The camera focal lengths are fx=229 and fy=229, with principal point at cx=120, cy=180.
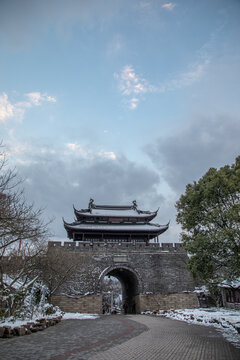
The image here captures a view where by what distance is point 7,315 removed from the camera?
27.4ft

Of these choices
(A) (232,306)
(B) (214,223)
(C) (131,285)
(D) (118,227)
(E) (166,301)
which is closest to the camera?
(B) (214,223)

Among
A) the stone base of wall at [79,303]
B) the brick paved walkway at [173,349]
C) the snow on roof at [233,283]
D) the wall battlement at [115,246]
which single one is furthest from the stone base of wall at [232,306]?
the brick paved walkway at [173,349]

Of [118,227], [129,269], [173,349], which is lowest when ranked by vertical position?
[173,349]

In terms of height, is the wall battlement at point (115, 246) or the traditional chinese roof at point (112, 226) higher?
the traditional chinese roof at point (112, 226)

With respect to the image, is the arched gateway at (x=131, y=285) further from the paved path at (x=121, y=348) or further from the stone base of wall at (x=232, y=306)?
the paved path at (x=121, y=348)

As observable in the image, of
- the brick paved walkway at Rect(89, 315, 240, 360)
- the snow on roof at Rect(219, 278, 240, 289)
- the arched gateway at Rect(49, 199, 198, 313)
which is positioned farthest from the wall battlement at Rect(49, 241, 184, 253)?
the brick paved walkway at Rect(89, 315, 240, 360)

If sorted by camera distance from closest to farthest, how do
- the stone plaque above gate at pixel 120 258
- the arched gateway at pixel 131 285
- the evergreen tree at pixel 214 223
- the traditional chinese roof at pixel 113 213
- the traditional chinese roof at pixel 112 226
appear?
the evergreen tree at pixel 214 223, the arched gateway at pixel 131 285, the stone plaque above gate at pixel 120 258, the traditional chinese roof at pixel 112 226, the traditional chinese roof at pixel 113 213

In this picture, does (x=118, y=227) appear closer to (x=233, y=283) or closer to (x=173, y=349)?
(x=233, y=283)

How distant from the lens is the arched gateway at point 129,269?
55.9ft

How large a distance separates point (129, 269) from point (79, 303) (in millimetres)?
4563

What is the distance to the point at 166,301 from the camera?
1769 centimetres

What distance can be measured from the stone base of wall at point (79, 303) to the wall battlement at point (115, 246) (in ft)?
11.3

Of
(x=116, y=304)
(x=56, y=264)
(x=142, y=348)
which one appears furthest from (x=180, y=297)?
(x=116, y=304)

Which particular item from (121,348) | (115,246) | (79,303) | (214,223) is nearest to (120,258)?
(115,246)
